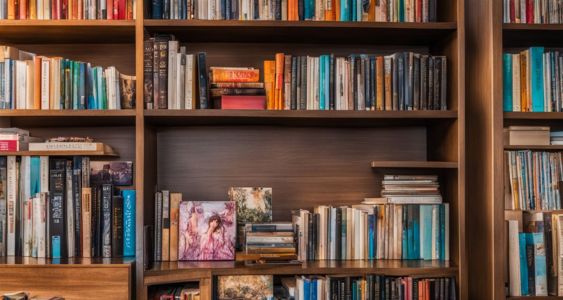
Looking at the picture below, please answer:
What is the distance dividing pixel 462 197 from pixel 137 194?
4.13 ft

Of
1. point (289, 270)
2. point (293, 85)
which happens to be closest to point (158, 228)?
point (289, 270)

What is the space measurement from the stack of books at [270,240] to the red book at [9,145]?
0.96 metres

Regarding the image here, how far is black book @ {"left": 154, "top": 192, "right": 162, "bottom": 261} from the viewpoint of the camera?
2.53m

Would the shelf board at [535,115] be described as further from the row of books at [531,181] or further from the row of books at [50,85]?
the row of books at [50,85]

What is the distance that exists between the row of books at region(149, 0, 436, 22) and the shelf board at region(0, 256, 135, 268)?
0.96 meters

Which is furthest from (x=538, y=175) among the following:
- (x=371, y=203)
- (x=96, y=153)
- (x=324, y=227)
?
(x=96, y=153)

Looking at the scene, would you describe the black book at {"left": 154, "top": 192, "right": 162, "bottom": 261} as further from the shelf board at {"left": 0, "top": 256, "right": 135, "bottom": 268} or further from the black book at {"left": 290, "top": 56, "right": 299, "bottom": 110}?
the black book at {"left": 290, "top": 56, "right": 299, "bottom": 110}

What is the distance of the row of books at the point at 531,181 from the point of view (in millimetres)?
2514

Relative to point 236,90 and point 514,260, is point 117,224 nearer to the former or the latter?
point 236,90

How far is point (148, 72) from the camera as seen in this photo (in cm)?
246

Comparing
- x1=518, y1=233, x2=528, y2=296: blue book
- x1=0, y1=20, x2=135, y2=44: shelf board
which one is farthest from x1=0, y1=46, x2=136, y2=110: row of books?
x1=518, y1=233, x2=528, y2=296: blue book

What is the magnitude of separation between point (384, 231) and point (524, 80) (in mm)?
811

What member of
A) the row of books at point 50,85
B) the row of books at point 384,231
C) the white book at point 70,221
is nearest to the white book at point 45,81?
the row of books at point 50,85

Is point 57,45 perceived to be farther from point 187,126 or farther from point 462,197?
point 462,197
